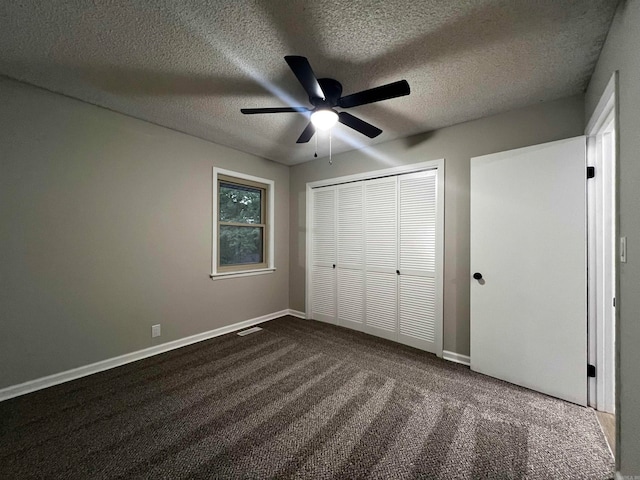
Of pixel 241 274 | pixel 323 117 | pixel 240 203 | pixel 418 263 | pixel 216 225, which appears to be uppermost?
pixel 323 117

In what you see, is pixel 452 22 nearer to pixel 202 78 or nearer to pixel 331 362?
pixel 202 78

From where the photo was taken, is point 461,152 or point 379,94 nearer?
point 379,94

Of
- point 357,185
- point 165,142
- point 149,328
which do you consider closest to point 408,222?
point 357,185

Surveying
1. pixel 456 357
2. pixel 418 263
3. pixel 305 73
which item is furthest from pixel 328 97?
pixel 456 357

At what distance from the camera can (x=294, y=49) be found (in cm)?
172

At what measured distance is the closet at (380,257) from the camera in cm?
303

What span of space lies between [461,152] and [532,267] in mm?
1305

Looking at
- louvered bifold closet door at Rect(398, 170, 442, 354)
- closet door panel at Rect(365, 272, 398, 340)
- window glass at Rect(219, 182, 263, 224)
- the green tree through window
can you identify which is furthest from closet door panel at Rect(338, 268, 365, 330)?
window glass at Rect(219, 182, 263, 224)

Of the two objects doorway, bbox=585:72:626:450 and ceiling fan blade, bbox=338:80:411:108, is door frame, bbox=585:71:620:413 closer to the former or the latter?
doorway, bbox=585:72:626:450

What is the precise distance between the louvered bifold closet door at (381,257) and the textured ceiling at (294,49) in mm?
1097

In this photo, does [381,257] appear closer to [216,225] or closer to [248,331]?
[248,331]

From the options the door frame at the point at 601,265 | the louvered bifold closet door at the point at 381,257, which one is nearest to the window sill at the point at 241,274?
the louvered bifold closet door at the point at 381,257

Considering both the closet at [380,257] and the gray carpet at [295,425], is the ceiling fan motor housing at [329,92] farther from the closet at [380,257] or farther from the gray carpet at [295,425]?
the gray carpet at [295,425]

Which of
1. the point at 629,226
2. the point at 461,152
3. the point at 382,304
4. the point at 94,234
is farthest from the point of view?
the point at 382,304
